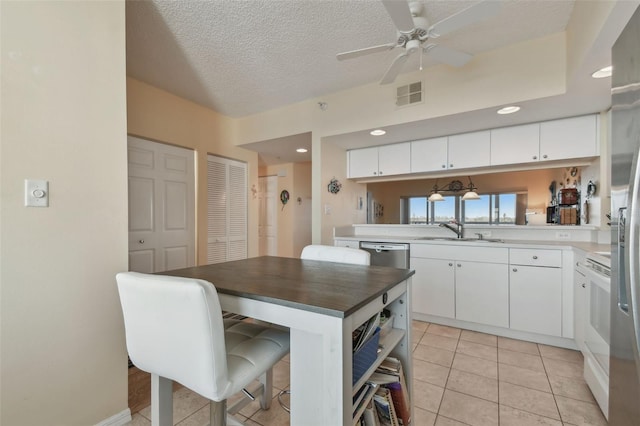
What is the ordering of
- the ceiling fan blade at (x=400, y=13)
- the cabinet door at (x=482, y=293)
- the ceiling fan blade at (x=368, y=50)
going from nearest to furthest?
the ceiling fan blade at (x=400, y=13)
the ceiling fan blade at (x=368, y=50)
the cabinet door at (x=482, y=293)

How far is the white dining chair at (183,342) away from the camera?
0.91 m

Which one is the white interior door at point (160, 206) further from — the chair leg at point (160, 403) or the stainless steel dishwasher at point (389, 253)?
the stainless steel dishwasher at point (389, 253)

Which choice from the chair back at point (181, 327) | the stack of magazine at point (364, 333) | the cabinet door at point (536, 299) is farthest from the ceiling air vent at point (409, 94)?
the chair back at point (181, 327)

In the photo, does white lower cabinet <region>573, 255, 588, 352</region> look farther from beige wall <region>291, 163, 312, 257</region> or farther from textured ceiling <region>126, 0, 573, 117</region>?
beige wall <region>291, 163, 312, 257</region>

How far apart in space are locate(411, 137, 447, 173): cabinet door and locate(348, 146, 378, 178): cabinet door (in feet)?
1.62

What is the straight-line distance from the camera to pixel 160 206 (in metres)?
3.09

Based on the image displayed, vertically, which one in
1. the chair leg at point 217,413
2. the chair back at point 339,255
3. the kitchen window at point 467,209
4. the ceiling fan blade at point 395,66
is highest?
the ceiling fan blade at point 395,66

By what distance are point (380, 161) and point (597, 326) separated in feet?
8.24

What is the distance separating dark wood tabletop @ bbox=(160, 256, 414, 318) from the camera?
979mm

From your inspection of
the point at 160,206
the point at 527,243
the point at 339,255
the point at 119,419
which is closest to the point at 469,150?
the point at 527,243

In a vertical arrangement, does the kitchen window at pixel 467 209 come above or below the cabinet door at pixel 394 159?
below

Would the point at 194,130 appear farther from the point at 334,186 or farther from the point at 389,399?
the point at 389,399

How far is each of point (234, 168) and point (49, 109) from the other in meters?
2.68

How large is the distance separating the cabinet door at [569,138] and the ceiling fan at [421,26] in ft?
4.59
